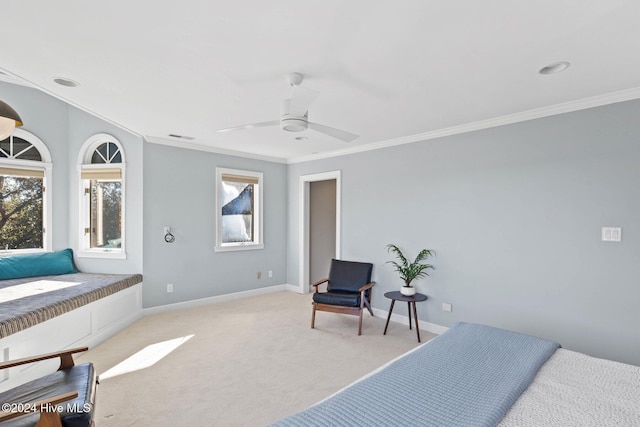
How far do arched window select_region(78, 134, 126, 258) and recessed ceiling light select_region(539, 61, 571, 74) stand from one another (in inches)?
190

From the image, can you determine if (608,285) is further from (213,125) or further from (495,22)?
(213,125)

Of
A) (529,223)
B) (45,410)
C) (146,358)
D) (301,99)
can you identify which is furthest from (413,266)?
(45,410)

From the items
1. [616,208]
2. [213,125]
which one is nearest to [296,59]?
[213,125]

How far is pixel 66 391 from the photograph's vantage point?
173cm

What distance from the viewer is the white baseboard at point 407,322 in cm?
383

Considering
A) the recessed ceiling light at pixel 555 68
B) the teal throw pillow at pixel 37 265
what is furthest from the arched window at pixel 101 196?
the recessed ceiling light at pixel 555 68

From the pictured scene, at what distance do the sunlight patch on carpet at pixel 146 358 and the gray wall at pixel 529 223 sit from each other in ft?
8.79

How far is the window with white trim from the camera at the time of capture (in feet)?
16.6

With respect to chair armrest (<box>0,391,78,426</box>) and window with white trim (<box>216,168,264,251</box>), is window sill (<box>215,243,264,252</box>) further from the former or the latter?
chair armrest (<box>0,391,78,426</box>)

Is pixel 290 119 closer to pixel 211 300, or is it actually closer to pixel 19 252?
pixel 211 300

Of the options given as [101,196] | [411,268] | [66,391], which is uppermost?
[101,196]

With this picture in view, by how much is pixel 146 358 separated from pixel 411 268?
301 cm

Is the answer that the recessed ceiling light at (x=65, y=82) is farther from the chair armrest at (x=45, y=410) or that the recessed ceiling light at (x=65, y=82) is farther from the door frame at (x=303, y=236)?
the door frame at (x=303, y=236)

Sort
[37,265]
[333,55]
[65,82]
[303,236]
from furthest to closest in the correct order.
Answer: [303,236], [37,265], [65,82], [333,55]
